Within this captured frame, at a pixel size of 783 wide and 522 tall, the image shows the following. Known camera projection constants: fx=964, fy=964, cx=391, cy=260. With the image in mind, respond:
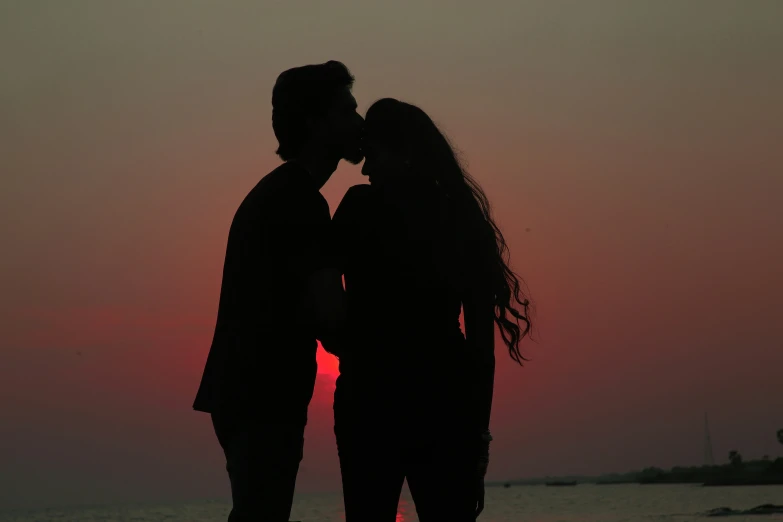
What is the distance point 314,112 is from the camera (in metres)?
3.63

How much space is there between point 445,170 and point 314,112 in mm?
546

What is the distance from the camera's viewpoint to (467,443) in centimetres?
328

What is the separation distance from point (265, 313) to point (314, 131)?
2.54 ft

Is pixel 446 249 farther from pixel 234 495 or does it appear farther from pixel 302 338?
pixel 234 495

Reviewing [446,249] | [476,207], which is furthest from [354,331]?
[476,207]

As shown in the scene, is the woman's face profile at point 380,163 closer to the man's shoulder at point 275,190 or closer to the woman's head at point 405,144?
the woman's head at point 405,144

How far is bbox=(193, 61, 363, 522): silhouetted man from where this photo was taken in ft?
10.6

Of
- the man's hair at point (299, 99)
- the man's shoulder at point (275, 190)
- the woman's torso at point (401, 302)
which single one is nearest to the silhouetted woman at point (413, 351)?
the woman's torso at point (401, 302)

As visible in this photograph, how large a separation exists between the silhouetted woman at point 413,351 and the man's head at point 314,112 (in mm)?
295

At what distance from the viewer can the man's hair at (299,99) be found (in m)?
3.62

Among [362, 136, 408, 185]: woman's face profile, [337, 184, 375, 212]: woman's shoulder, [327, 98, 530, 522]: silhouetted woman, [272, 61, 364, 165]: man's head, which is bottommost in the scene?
[327, 98, 530, 522]: silhouetted woman

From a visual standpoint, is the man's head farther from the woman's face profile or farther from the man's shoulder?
the man's shoulder

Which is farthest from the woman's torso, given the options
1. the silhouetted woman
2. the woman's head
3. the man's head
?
the man's head

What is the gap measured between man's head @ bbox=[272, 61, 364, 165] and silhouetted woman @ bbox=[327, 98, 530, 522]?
30 cm
